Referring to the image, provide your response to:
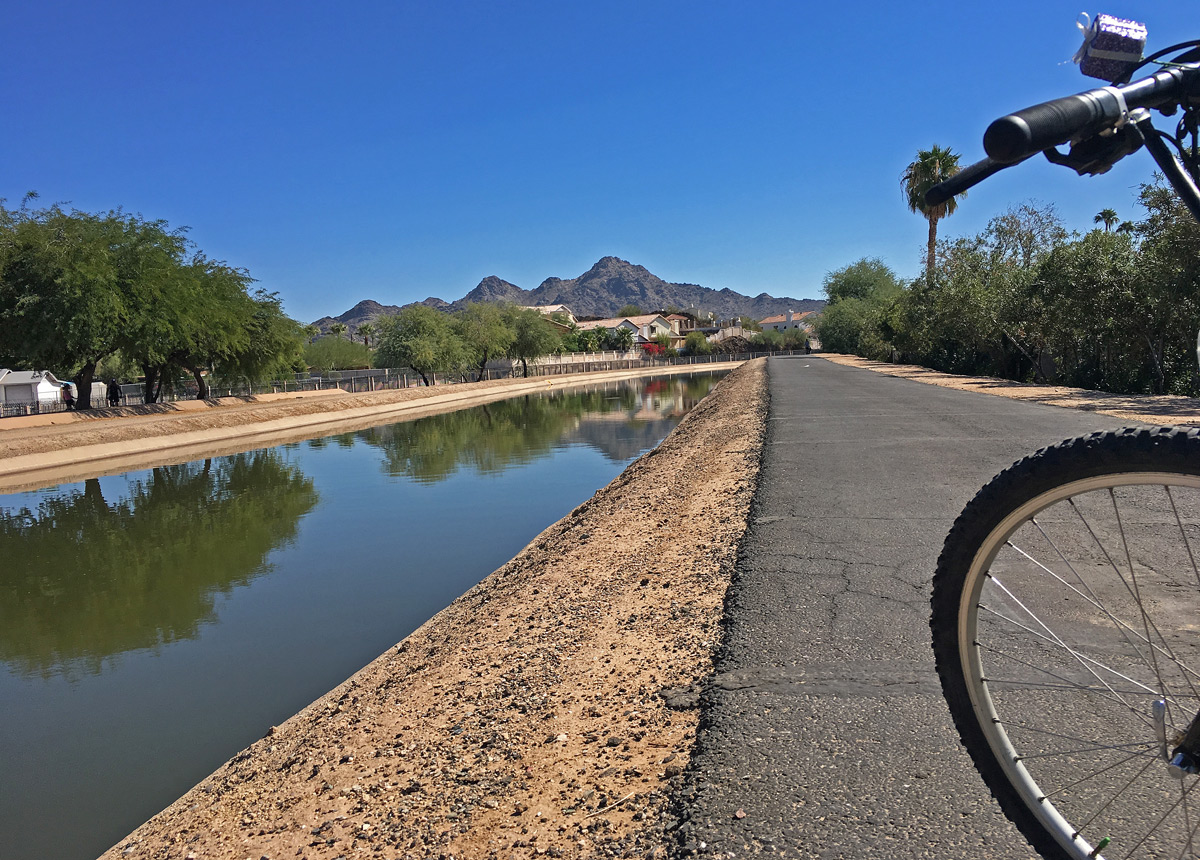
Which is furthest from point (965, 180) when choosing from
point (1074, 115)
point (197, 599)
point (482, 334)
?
point (482, 334)

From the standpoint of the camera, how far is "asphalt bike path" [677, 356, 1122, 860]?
2.66m

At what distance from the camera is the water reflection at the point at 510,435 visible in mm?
25031

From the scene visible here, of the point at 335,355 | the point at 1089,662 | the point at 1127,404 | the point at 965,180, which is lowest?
the point at 1127,404

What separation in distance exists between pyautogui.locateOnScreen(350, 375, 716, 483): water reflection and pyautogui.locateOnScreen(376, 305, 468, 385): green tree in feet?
63.9

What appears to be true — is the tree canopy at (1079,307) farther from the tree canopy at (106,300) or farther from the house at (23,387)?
the house at (23,387)

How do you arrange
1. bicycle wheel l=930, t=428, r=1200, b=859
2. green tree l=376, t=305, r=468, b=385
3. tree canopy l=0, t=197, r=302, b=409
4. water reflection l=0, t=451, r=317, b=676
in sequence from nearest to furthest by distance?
bicycle wheel l=930, t=428, r=1200, b=859
water reflection l=0, t=451, r=317, b=676
tree canopy l=0, t=197, r=302, b=409
green tree l=376, t=305, r=468, b=385

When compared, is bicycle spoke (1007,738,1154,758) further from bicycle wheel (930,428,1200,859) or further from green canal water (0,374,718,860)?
green canal water (0,374,718,860)

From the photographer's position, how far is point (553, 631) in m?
5.79

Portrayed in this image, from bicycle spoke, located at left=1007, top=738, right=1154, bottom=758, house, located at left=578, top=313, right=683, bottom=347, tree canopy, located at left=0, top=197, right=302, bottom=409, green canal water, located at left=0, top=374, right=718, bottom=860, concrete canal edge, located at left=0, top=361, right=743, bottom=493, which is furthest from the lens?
house, located at left=578, top=313, right=683, bottom=347

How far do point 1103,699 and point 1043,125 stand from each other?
7.60ft

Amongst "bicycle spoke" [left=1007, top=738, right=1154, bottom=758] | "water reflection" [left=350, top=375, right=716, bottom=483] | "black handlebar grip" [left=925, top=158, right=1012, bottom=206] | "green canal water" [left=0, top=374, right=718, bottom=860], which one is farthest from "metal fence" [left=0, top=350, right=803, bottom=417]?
"black handlebar grip" [left=925, top=158, right=1012, bottom=206]

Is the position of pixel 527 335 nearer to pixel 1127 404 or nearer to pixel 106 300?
pixel 106 300

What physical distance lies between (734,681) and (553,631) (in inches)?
81.6

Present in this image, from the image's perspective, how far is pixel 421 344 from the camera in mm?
70375
